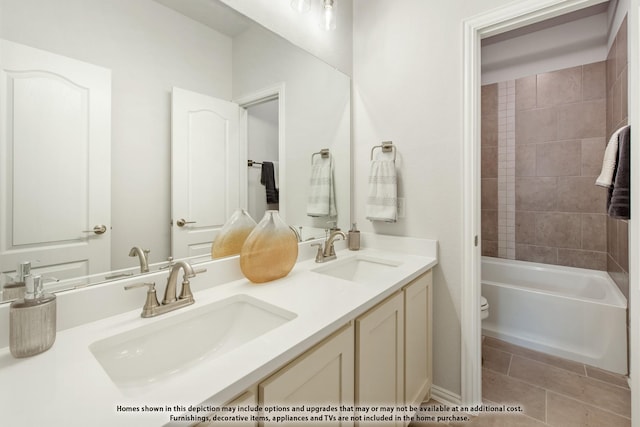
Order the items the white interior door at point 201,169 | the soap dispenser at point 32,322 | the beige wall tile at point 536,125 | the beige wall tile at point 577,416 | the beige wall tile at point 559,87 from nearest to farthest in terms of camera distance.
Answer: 1. the soap dispenser at point 32,322
2. the white interior door at point 201,169
3. the beige wall tile at point 577,416
4. the beige wall tile at point 559,87
5. the beige wall tile at point 536,125

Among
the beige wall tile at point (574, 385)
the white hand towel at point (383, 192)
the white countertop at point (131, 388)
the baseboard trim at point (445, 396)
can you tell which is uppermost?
the white hand towel at point (383, 192)

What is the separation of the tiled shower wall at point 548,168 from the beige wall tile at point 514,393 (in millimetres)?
1352

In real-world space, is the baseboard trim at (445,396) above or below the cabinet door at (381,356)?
below

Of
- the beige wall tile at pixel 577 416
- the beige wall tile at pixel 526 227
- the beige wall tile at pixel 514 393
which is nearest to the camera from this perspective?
the beige wall tile at pixel 577 416

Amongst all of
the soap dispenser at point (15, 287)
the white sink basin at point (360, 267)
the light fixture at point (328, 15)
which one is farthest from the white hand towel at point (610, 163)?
the soap dispenser at point (15, 287)

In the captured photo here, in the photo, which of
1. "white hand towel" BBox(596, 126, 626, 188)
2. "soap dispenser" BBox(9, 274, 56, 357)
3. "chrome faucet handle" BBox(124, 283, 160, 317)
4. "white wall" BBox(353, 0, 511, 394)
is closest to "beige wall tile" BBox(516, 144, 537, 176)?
"white hand towel" BBox(596, 126, 626, 188)

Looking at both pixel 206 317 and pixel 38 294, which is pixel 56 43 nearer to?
pixel 38 294

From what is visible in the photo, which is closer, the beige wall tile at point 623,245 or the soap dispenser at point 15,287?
the soap dispenser at point 15,287

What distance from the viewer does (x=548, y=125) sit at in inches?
100.0

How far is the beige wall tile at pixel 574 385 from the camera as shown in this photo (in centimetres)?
153

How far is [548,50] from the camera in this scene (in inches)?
97.7

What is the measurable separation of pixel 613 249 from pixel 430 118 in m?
1.86

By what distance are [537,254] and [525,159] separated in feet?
2.91

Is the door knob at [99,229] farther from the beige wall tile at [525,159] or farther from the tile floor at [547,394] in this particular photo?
the beige wall tile at [525,159]
